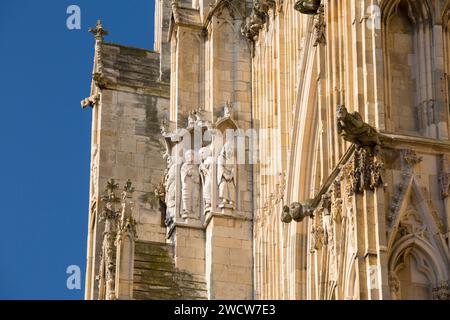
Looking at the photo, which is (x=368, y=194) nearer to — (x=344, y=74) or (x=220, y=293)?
(x=344, y=74)

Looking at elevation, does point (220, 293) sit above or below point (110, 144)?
below

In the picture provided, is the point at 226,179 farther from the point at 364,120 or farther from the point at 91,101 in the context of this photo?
the point at 91,101

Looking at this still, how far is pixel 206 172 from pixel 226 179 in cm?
52

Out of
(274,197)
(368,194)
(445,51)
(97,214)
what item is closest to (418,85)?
(445,51)

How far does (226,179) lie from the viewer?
117 ft

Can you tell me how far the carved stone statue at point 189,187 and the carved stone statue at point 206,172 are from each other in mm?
175

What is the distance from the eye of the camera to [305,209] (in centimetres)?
2880

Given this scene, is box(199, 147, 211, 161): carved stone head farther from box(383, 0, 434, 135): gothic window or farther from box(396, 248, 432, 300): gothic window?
box(396, 248, 432, 300): gothic window

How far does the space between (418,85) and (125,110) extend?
54.5 ft

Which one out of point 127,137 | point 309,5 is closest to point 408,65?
point 309,5

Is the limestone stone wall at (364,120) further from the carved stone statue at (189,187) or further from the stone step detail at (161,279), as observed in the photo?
the carved stone statue at (189,187)

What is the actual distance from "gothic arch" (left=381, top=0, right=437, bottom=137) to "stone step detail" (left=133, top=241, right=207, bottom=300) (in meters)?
8.24

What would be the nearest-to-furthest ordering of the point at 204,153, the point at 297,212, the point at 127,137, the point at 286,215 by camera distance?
1. the point at 297,212
2. the point at 286,215
3. the point at 204,153
4. the point at 127,137

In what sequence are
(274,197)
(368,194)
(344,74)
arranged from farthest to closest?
(274,197) < (344,74) < (368,194)
